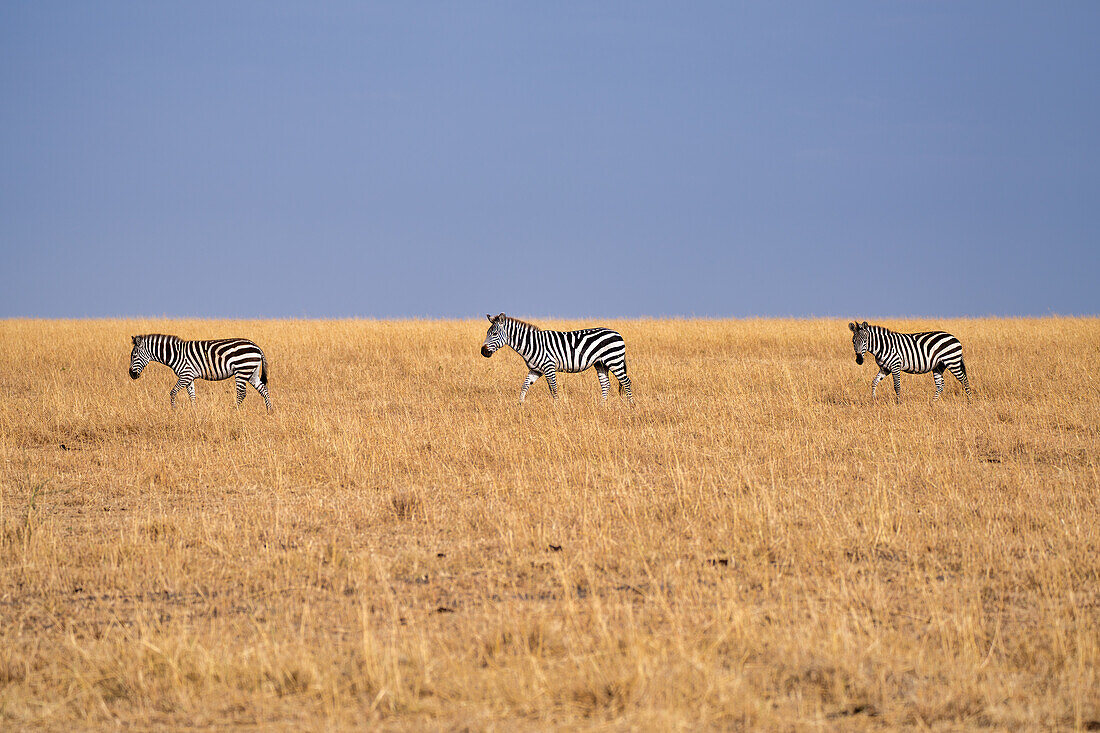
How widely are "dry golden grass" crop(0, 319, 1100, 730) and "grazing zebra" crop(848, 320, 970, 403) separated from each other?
1.96 metres

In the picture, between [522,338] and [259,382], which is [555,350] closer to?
[522,338]

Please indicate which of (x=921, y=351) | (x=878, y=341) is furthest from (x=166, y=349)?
(x=921, y=351)

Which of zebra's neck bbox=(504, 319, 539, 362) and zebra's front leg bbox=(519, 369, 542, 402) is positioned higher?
zebra's neck bbox=(504, 319, 539, 362)

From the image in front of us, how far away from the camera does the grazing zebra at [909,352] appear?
16.4 metres

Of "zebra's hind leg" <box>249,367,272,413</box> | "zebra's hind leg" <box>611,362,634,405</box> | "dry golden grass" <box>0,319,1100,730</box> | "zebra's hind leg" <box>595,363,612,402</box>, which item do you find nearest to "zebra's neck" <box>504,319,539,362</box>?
"zebra's hind leg" <box>595,363,612,402</box>

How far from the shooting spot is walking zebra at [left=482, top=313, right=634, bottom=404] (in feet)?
52.7

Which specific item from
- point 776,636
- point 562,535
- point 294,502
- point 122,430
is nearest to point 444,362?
point 122,430

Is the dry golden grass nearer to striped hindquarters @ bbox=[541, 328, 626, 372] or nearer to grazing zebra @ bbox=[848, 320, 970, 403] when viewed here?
striped hindquarters @ bbox=[541, 328, 626, 372]

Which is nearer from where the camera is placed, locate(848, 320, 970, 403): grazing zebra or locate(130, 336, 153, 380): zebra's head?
locate(130, 336, 153, 380): zebra's head

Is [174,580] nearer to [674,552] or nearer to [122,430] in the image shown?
[674,552]

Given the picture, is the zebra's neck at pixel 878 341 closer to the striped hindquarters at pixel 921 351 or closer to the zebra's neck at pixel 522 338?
the striped hindquarters at pixel 921 351

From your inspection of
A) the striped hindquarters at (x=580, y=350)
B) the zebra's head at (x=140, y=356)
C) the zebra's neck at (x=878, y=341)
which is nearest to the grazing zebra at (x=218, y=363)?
the zebra's head at (x=140, y=356)

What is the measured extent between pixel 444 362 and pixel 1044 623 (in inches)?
686

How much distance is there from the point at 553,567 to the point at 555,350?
32.2ft
